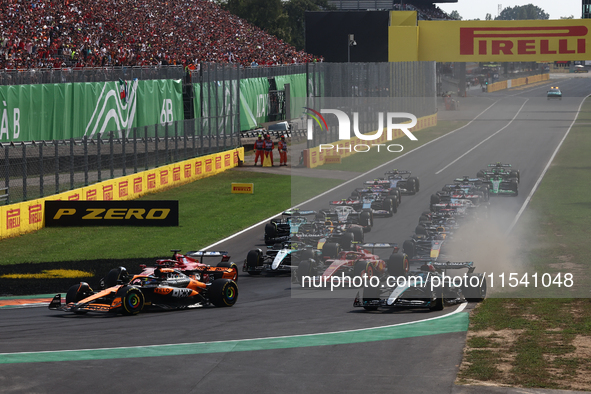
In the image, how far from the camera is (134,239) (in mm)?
26328

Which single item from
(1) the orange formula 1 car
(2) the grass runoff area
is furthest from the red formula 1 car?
(1) the orange formula 1 car

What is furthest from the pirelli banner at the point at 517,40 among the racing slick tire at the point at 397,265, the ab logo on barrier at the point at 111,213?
the racing slick tire at the point at 397,265

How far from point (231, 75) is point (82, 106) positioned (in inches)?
448

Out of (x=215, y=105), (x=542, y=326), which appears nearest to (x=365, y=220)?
(x=542, y=326)

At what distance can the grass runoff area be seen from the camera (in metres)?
11.9

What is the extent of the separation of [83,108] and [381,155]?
18953mm

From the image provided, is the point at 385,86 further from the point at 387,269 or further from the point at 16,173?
the point at 387,269

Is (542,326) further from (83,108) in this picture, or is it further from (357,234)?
(83,108)

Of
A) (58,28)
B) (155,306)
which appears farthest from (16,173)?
(58,28)

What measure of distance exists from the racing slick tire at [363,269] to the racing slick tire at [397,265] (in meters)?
0.44

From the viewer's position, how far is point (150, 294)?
17.1 m

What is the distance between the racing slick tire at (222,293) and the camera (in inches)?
691

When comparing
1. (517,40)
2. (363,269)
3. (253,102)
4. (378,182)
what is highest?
(517,40)

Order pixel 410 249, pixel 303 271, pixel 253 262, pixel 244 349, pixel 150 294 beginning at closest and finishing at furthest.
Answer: pixel 244 349 < pixel 150 294 < pixel 303 271 < pixel 253 262 < pixel 410 249
